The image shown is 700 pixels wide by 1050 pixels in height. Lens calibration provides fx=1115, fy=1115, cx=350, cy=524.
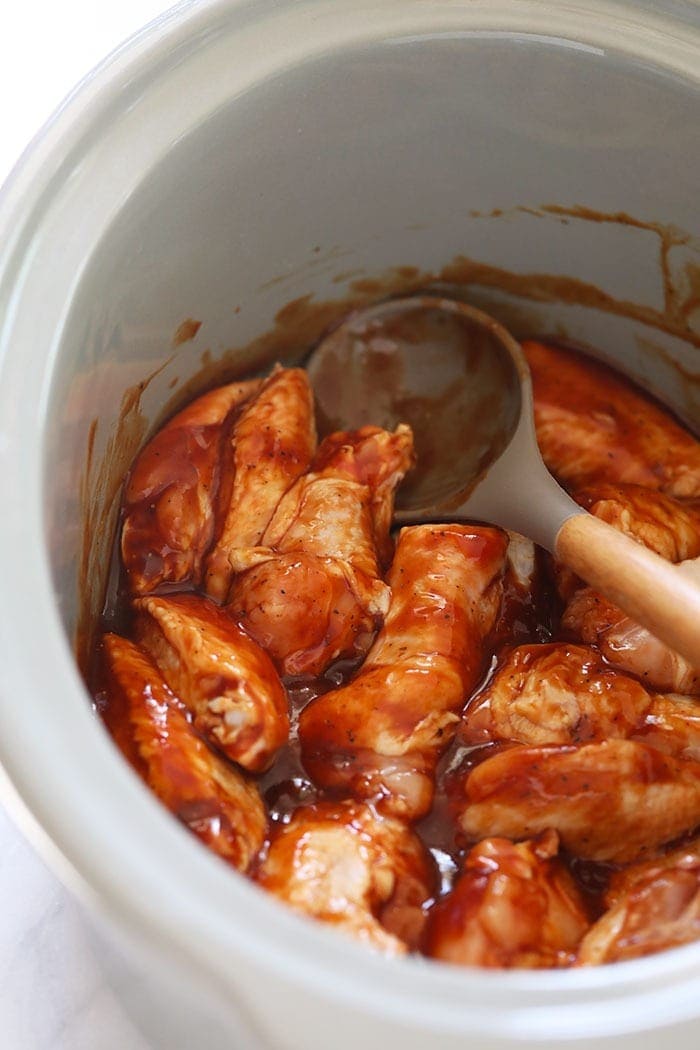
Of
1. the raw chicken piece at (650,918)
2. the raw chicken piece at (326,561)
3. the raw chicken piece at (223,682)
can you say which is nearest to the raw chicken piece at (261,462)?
the raw chicken piece at (326,561)

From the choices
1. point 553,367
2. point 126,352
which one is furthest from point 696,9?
point 126,352

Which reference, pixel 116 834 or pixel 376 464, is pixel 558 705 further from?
pixel 116 834

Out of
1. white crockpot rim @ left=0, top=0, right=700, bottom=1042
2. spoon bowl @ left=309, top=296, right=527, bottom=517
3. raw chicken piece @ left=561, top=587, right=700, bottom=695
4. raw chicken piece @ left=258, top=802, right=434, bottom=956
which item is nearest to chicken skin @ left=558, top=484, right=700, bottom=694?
raw chicken piece @ left=561, top=587, right=700, bottom=695

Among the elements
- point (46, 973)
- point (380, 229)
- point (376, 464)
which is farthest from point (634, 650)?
point (46, 973)

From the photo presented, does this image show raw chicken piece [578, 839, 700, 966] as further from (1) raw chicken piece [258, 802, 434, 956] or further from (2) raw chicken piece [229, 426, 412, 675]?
(2) raw chicken piece [229, 426, 412, 675]

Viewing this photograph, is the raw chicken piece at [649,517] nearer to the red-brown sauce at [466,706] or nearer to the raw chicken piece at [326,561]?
the red-brown sauce at [466,706]

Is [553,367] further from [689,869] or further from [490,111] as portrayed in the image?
[689,869]
